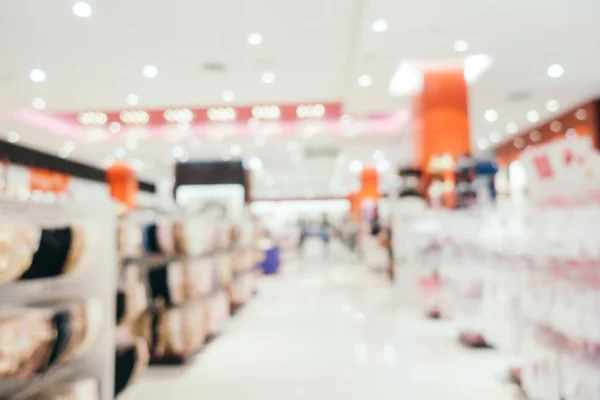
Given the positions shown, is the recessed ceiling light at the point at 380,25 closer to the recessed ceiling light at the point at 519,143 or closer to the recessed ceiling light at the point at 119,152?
the recessed ceiling light at the point at 519,143

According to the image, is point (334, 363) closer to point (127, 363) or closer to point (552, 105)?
point (127, 363)

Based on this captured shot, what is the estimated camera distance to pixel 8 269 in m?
1.40

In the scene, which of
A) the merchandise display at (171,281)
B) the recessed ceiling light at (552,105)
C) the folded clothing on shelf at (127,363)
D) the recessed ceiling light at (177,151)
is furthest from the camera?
the recessed ceiling light at (177,151)

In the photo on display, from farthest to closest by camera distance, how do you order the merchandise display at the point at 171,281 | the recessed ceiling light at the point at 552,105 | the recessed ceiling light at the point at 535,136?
the recessed ceiling light at the point at 535,136, the recessed ceiling light at the point at 552,105, the merchandise display at the point at 171,281

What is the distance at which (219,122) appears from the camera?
11.4 meters

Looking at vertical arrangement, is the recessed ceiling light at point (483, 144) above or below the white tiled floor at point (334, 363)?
above

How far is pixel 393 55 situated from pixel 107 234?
5.05 metres

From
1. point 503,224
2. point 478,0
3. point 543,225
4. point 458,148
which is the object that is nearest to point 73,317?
point 543,225

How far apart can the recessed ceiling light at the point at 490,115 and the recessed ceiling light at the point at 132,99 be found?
6.65m

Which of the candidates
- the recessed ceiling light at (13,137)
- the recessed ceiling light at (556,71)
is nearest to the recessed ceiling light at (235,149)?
the recessed ceiling light at (13,137)

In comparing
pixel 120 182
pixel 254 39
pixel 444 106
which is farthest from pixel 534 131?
pixel 120 182

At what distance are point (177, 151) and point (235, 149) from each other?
160 cm

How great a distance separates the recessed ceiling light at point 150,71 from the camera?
22.5 feet

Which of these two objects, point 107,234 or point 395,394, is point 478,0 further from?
point 107,234
